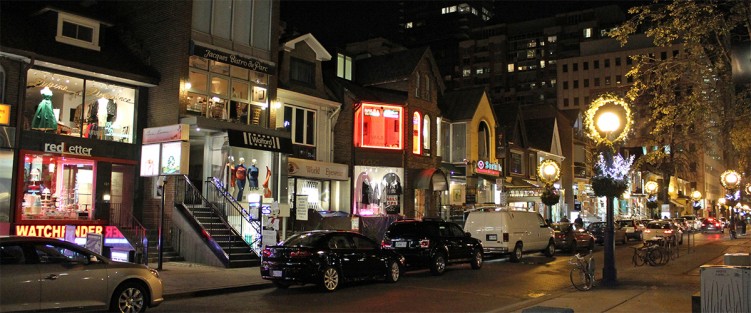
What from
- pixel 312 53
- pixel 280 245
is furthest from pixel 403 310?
pixel 312 53

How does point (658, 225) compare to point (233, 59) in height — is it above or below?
below

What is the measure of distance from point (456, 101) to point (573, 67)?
80775 millimetres

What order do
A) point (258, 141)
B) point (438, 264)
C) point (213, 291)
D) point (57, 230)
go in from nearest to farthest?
point (213, 291), point (438, 264), point (57, 230), point (258, 141)

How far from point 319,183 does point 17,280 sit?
1986 cm

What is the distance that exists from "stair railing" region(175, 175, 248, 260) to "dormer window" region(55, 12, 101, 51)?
5.65 m

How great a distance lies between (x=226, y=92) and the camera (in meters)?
24.1

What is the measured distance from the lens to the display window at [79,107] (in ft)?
64.3

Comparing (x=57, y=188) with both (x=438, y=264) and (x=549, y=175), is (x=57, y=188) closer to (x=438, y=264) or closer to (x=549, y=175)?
(x=438, y=264)

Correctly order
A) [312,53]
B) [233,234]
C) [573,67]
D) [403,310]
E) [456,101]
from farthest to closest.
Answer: [573,67] → [456,101] → [312,53] → [233,234] → [403,310]

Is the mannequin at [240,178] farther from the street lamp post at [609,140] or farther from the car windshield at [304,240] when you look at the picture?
the street lamp post at [609,140]

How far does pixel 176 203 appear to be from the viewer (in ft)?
68.5

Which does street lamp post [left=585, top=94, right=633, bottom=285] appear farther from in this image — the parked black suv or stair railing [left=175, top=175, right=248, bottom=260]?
stair railing [left=175, top=175, right=248, bottom=260]

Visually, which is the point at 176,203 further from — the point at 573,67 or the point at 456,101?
the point at 573,67

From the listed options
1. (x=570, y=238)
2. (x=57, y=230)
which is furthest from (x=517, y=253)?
(x=57, y=230)
